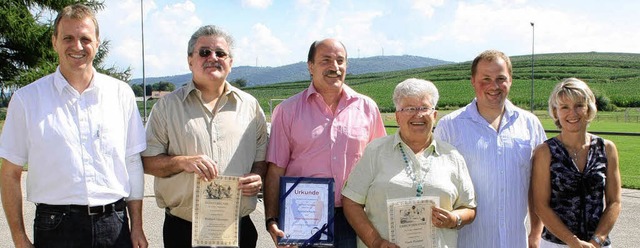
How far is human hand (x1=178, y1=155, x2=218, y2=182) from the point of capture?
3535 millimetres

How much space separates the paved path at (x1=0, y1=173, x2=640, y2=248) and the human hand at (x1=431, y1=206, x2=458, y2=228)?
154 inches

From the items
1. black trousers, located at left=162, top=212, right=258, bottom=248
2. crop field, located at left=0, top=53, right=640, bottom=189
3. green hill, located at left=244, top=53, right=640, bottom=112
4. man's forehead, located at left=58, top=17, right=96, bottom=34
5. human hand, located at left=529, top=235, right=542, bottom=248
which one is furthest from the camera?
green hill, located at left=244, top=53, right=640, bottom=112

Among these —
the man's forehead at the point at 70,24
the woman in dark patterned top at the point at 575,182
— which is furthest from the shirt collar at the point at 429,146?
the man's forehead at the point at 70,24

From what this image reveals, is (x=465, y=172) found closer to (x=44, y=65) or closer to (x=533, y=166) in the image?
(x=533, y=166)

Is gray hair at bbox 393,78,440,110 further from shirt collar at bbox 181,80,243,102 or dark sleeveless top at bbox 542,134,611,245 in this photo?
shirt collar at bbox 181,80,243,102

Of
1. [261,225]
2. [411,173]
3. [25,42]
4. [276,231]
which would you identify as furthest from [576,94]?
[25,42]

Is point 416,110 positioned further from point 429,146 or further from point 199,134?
point 199,134

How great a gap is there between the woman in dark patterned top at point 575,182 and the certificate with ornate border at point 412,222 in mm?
872

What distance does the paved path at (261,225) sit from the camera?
722 cm

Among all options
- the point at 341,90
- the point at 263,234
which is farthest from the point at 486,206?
the point at 263,234

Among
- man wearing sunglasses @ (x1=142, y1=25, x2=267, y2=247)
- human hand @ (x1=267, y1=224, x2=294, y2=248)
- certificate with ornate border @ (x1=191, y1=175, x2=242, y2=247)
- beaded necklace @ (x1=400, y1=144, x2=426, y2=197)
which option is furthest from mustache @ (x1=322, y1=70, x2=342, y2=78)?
human hand @ (x1=267, y1=224, x2=294, y2=248)

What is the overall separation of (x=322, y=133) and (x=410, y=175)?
689mm

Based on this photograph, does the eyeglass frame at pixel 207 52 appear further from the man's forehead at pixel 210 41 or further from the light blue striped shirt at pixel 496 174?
the light blue striped shirt at pixel 496 174

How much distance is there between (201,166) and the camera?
3531mm
